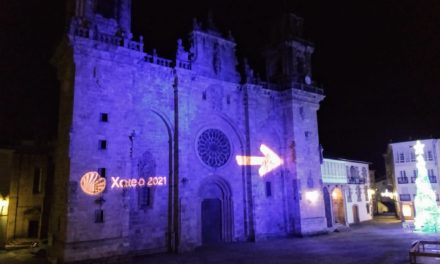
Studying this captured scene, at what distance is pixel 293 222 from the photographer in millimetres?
29141

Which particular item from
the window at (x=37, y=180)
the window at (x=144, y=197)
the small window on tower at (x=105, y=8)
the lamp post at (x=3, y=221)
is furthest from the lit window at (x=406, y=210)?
the lamp post at (x=3, y=221)

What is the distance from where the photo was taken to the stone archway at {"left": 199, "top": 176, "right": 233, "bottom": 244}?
25375 mm

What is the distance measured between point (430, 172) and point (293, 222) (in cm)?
2576

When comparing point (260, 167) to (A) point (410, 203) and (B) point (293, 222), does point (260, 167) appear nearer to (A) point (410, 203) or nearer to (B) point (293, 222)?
(B) point (293, 222)

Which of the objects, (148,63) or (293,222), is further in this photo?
(293,222)

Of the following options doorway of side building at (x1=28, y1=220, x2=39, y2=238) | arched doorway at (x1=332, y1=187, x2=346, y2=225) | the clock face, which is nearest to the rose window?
the clock face

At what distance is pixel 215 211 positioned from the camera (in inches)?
1031

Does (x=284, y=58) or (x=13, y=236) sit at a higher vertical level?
(x=284, y=58)

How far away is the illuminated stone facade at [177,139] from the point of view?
18.9 metres

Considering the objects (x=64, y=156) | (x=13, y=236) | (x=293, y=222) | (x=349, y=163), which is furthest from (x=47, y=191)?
(x=349, y=163)

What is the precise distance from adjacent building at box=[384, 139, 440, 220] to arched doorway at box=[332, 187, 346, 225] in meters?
10.1

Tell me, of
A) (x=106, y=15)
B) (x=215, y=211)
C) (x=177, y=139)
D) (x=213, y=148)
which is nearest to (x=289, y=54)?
(x=213, y=148)

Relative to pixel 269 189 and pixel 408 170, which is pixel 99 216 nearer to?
pixel 269 189

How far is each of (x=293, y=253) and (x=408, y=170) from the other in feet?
109
